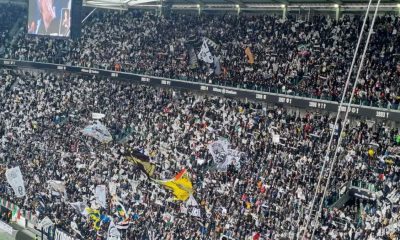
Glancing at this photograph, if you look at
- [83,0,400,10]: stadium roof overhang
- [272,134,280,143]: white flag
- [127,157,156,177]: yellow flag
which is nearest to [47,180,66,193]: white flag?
[127,157,156,177]: yellow flag

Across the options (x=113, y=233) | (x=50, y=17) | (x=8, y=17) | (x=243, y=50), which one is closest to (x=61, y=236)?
(x=113, y=233)

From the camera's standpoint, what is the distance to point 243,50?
2442 cm

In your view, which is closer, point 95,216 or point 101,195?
point 95,216

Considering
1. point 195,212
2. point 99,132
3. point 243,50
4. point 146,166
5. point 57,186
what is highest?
point 243,50

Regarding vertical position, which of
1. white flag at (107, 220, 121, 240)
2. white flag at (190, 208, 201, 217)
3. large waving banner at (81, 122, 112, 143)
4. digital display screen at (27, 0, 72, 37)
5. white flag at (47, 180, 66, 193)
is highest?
digital display screen at (27, 0, 72, 37)

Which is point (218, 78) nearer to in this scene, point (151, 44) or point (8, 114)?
point (151, 44)

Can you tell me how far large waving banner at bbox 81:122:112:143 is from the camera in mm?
25922

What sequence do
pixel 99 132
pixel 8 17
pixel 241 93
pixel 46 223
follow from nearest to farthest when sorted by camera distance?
1. pixel 241 93
2. pixel 46 223
3. pixel 99 132
4. pixel 8 17

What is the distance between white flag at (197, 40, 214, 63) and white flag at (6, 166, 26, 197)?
1010cm

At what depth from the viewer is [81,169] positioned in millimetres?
25172

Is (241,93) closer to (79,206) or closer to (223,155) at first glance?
(223,155)

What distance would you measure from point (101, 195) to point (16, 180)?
5499mm

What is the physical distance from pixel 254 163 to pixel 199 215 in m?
2.80

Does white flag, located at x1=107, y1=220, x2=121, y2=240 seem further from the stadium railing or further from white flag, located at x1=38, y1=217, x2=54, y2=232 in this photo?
the stadium railing
